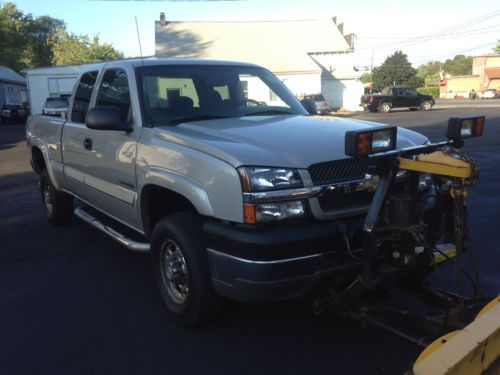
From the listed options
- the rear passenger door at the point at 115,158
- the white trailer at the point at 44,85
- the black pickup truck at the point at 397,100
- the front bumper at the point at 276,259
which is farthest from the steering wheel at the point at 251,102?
the black pickup truck at the point at 397,100

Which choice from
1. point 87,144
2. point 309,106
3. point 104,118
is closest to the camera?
point 104,118

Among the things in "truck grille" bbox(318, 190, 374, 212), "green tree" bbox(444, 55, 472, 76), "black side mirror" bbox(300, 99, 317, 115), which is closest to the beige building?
"green tree" bbox(444, 55, 472, 76)

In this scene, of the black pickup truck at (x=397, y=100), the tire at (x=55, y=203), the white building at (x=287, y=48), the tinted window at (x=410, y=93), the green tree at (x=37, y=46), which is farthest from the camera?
the green tree at (x=37, y=46)

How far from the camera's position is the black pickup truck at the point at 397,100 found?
1475 inches

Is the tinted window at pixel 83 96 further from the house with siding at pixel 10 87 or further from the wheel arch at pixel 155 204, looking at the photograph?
the house with siding at pixel 10 87

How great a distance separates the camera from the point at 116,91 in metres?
4.70

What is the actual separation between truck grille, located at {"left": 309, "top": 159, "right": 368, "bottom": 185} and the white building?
3873cm

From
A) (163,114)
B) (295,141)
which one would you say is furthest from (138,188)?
(295,141)

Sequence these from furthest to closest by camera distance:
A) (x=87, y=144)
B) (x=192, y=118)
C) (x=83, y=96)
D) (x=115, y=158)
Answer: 1. (x=83, y=96)
2. (x=87, y=144)
3. (x=115, y=158)
4. (x=192, y=118)

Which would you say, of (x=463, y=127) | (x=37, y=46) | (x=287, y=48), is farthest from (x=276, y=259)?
(x=37, y=46)

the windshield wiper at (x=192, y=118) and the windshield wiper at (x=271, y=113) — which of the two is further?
the windshield wiper at (x=271, y=113)

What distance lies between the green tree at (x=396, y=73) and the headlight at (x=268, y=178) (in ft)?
289

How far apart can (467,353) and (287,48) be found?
44146 millimetres

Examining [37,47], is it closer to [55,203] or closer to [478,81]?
[478,81]
